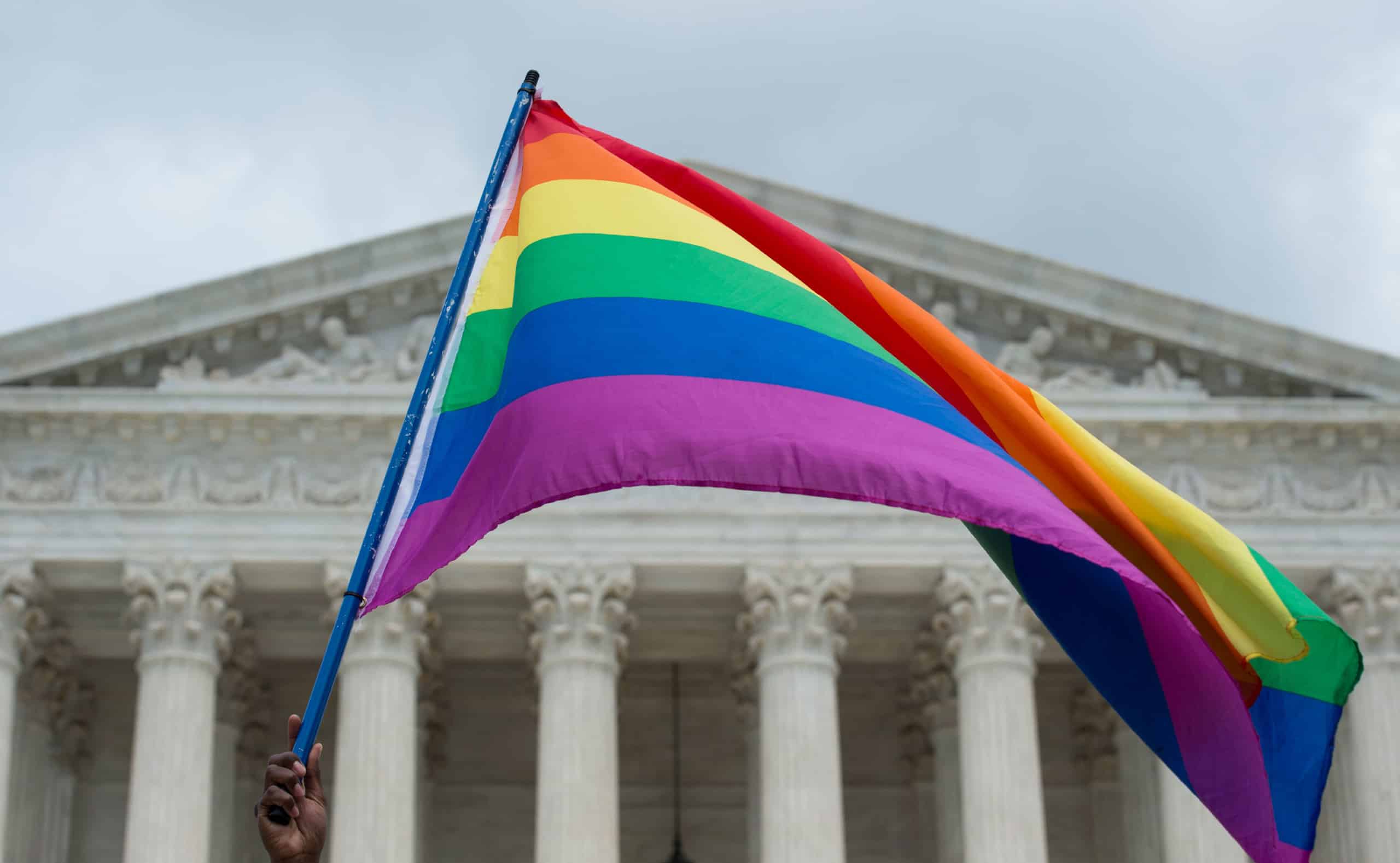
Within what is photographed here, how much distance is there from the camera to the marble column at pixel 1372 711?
3403 cm

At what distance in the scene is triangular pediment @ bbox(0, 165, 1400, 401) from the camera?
1390 inches

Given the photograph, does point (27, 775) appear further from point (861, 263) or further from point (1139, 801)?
point (1139, 801)

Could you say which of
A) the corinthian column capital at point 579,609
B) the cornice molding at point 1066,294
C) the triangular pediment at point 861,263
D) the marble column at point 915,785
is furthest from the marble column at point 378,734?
the marble column at point 915,785

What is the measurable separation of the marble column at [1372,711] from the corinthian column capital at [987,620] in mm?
4513

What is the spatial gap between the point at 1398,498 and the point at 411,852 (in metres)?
15.0

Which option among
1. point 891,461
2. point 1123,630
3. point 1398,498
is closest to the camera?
point 891,461

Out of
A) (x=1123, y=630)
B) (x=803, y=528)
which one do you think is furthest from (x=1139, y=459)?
(x=1123, y=630)

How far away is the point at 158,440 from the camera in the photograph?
35.0 meters

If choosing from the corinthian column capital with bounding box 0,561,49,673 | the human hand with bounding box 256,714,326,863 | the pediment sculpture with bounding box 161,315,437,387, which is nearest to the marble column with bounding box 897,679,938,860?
the pediment sculpture with bounding box 161,315,437,387

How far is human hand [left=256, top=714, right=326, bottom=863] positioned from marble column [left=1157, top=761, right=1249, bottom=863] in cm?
2419

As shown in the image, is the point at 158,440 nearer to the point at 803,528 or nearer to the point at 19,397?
the point at 19,397

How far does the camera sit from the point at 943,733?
38.0 m

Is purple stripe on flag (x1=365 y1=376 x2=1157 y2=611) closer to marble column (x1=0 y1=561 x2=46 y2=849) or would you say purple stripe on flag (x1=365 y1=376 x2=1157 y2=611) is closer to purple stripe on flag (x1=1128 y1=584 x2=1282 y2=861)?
purple stripe on flag (x1=1128 y1=584 x2=1282 y2=861)

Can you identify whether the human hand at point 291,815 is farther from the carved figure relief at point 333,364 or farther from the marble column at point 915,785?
the marble column at point 915,785
